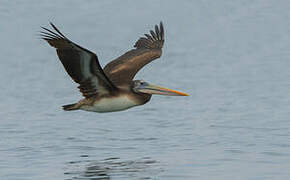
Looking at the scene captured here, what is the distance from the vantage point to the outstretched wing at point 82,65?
1264 centimetres

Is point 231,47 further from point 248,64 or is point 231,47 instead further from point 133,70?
point 133,70

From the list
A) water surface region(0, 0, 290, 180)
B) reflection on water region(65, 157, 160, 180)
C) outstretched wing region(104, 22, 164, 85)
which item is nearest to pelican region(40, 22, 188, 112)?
outstretched wing region(104, 22, 164, 85)

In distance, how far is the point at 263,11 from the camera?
93.1ft

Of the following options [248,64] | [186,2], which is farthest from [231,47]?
[186,2]

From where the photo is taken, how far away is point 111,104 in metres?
14.2

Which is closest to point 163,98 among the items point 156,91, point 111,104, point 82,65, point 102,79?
point 156,91

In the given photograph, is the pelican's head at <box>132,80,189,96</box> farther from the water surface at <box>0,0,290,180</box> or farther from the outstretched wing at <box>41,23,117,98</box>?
the water surface at <box>0,0,290,180</box>

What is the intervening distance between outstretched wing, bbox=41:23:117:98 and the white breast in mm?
156

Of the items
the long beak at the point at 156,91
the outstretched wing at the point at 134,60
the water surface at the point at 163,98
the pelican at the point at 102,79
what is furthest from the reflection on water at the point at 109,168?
the outstretched wing at the point at 134,60

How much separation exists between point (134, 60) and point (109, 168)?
101 inches

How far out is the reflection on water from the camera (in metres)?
14.0

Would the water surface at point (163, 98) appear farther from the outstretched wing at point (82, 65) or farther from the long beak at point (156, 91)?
the outstretched wing at point (82, 65)

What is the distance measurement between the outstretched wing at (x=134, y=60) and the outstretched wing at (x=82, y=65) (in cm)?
95

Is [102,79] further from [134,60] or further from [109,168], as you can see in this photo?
[134,60]
